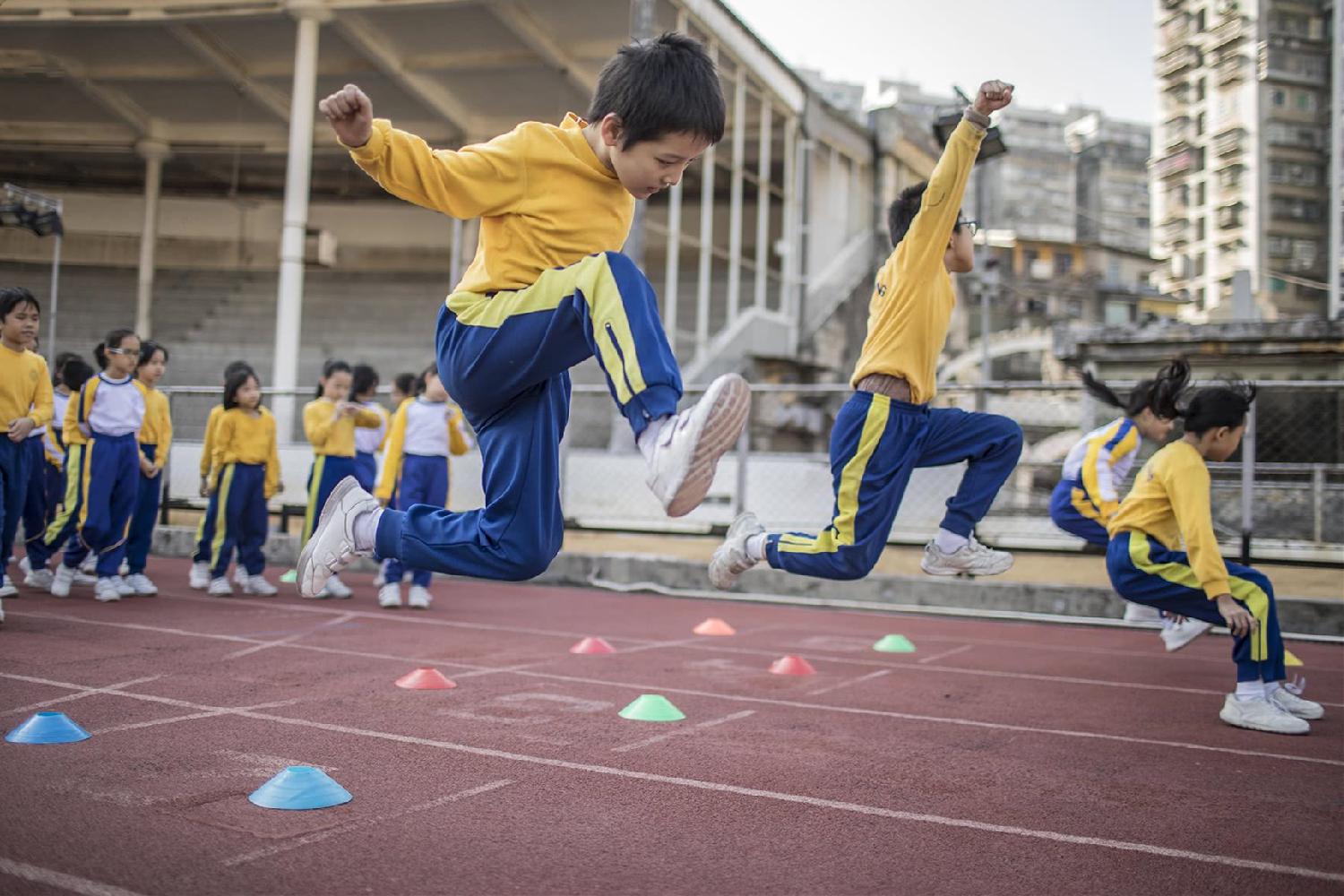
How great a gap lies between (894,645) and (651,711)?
2.82m

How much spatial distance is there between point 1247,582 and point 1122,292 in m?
48.3

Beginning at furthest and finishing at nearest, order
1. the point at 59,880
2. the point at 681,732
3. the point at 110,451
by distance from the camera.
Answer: the point at 110,451 < the point at 681,732 < the point at 59,880

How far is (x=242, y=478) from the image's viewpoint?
8414 mm

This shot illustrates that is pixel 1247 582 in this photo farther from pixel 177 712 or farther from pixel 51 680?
pixel 51 680

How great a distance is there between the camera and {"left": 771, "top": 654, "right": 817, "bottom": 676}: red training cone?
604 centimetres

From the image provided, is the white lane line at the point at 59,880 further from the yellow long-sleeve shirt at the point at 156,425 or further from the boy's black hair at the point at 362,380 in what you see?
the boy's black hair at the point at 362,380

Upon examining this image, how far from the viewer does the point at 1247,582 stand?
16.2 ft

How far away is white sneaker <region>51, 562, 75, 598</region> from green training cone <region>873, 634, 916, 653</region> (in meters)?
5.39

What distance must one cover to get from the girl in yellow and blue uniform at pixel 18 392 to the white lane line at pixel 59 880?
4143 millimetres

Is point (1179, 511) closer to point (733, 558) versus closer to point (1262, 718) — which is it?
point (1262, 718)

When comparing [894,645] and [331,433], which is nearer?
[894,645]

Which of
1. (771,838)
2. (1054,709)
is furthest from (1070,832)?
(1054,709)

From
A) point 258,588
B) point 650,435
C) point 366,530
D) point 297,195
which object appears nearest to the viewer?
point 650,435

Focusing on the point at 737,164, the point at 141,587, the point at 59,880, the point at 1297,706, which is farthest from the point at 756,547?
the point at 737,164
